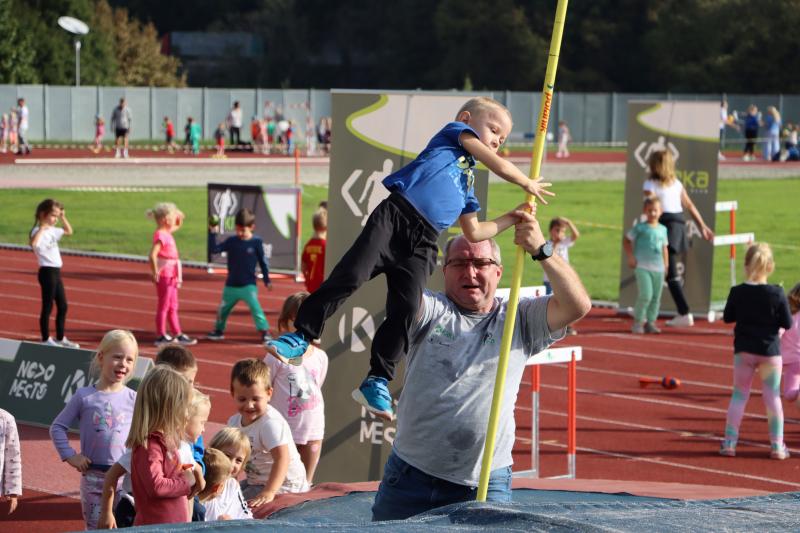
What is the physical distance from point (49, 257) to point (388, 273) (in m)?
9.30

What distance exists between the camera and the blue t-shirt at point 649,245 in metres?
15.3

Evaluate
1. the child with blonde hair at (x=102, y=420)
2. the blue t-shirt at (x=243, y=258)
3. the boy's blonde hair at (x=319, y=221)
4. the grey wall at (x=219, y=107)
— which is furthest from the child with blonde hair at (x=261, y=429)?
the grey wall at (x=219, y=107)

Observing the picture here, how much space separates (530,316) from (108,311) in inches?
507

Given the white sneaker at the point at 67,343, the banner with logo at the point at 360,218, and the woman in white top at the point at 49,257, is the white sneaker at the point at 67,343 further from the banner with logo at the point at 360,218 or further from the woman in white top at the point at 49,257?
the banner with logo at the point at 360,218

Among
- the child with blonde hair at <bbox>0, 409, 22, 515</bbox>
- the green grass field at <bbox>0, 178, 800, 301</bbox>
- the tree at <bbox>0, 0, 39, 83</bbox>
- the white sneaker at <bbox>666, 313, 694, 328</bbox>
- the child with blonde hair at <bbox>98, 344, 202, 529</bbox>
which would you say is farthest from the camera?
the tree at <bbox>0, 0, 39, 83</bbox>

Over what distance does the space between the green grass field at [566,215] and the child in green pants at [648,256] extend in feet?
9.89

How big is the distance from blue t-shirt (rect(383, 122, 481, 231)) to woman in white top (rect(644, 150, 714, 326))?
1017 centimetres

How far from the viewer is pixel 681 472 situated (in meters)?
10.4

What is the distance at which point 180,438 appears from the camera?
597 cm

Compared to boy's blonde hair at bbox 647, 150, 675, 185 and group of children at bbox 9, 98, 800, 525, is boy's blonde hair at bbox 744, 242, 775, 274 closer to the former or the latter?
group of children at bbox 9, 98, 800, 525

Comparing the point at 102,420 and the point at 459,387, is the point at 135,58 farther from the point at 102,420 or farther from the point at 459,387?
the point at 459,387

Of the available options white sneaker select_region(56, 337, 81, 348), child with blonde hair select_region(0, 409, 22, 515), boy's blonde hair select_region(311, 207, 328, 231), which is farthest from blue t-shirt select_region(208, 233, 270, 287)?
A: child with blonde hair select_region(0, 409, 22, 515)

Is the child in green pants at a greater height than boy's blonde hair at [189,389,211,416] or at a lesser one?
greater

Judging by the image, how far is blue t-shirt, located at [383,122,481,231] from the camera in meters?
5.47
